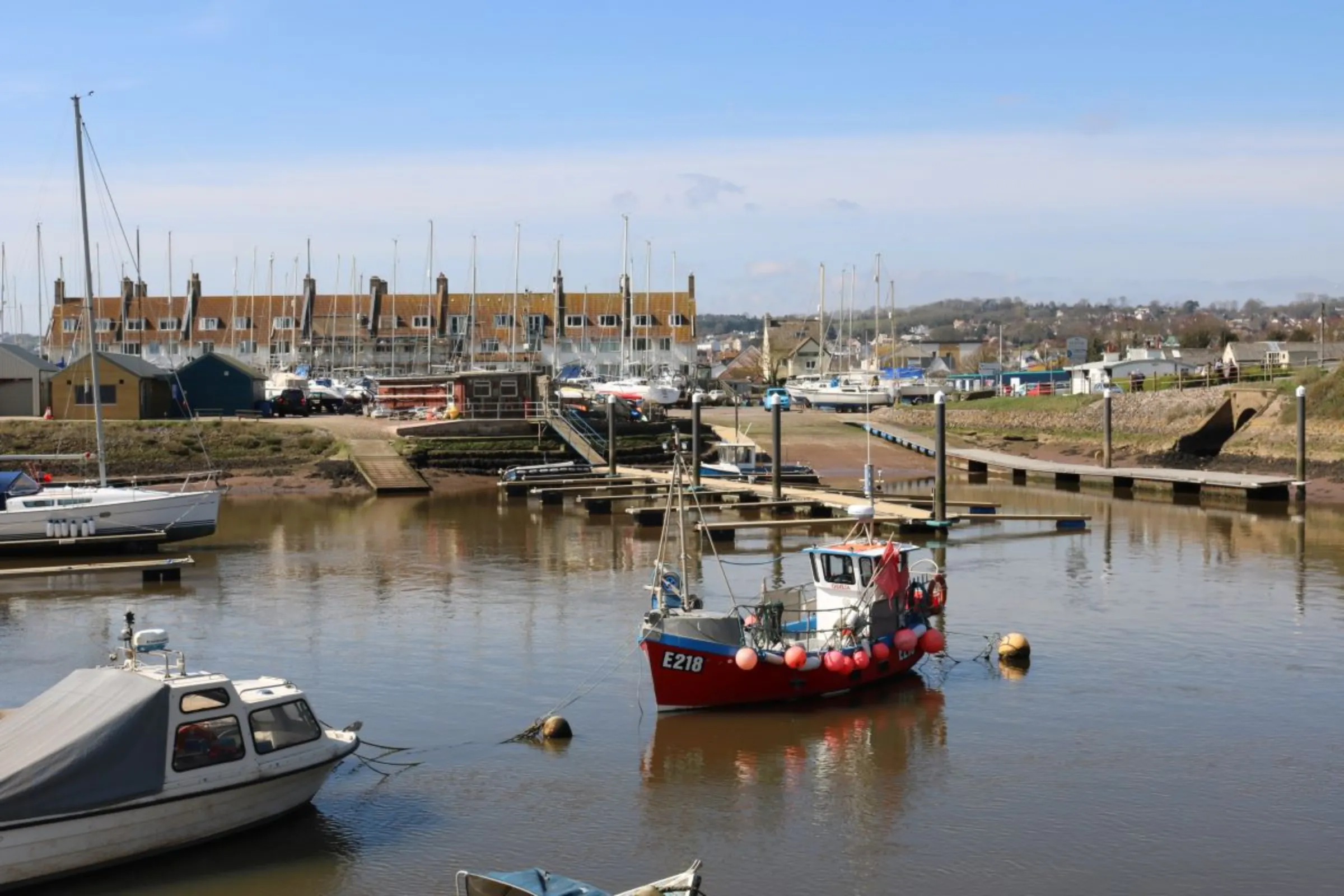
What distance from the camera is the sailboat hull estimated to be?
74.4 feet

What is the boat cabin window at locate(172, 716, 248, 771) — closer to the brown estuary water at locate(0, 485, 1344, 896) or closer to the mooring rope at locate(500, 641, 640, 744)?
the brown estuary water at locate(0, 485, 1344, 896)

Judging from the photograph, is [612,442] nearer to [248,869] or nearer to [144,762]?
[248,869]

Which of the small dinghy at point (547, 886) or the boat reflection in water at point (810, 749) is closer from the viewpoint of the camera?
the small dinghy at point (547, 886)

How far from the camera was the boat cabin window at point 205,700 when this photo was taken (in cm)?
1670

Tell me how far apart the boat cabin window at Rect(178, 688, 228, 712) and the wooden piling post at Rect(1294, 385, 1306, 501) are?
4678 centimetres

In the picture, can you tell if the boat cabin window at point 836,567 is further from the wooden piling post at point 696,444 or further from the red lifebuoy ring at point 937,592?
the wooden piling post at point 696,444

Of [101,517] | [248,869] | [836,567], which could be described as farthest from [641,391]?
[248,869]

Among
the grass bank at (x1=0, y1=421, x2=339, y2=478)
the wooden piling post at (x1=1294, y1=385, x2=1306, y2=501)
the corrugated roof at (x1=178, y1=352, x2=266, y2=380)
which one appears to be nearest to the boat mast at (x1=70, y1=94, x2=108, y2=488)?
the grass bank at (x1=0, y1=421, x2=339, y2=478)

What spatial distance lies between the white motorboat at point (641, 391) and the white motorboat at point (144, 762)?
216 feet

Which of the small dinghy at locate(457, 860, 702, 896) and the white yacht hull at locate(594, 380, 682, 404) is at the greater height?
the white yacht hull at locate(594, 380, 682, 404)

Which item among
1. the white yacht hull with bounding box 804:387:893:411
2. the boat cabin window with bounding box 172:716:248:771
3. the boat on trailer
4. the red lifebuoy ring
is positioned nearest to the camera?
the boat cabin window with bounding box 172:716:248:771

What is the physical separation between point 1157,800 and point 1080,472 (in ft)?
147

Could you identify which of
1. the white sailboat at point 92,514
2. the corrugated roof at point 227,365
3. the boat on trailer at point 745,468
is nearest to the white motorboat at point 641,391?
the corrugated roof at point 227,365

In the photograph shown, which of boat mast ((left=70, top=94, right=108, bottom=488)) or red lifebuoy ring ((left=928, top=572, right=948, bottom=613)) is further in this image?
boat mast ((left=70, top=94, right=108, bottom=488))
